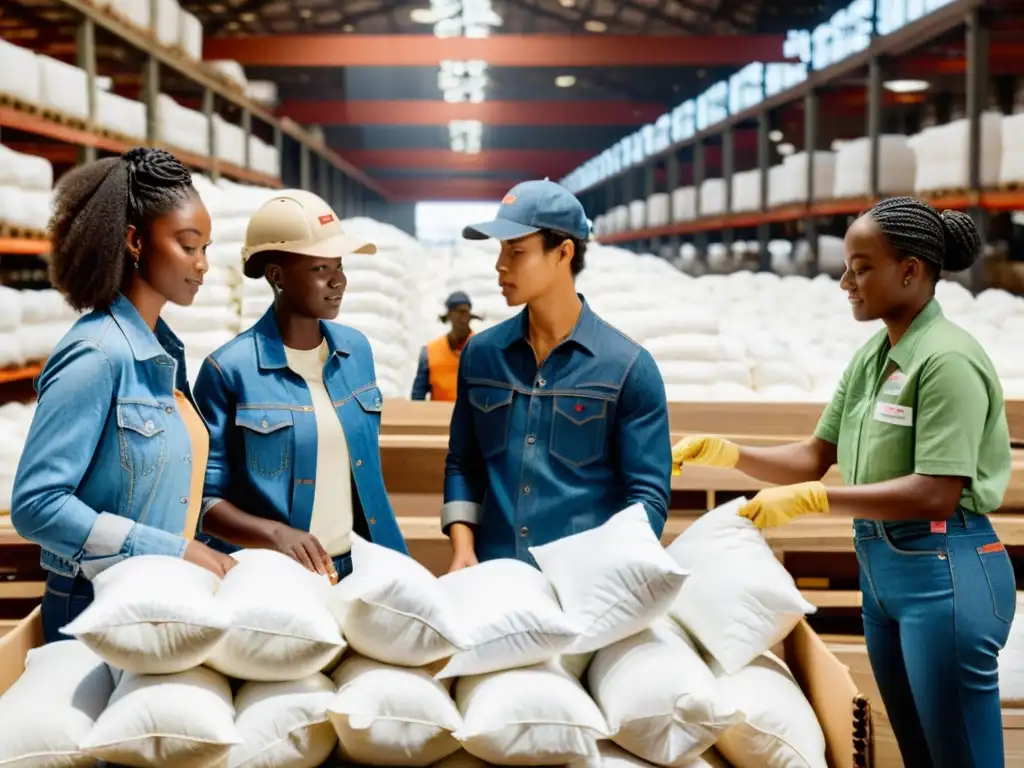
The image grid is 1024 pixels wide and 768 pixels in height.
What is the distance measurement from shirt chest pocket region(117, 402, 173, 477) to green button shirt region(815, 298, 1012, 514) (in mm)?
1370

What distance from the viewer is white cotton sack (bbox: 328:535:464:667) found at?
169 centimetres

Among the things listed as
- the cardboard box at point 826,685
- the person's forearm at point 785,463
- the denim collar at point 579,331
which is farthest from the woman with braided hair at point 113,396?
the person's forearm at point 785,463

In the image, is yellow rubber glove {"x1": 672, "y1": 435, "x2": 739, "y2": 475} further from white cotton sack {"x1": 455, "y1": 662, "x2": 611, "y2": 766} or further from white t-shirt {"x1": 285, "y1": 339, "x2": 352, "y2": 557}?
white cotton sack {"x1": 455, "y1": 662, "x2": 611, "y2": 766}

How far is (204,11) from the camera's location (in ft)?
32.5

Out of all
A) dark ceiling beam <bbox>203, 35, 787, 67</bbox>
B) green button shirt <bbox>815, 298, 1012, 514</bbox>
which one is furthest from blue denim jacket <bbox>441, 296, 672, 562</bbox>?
dark ceiling beam <bbox>203, 35, 787, 67</bbox>

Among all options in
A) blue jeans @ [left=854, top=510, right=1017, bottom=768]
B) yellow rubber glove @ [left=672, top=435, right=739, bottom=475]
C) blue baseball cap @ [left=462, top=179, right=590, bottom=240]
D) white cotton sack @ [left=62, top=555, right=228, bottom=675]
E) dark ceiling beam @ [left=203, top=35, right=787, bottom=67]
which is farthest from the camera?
dark ceiling beam @ [left=203, top=35, right=787, bottom=67]

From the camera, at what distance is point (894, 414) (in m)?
2.20

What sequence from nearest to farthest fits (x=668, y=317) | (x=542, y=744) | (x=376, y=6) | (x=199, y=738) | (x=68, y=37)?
(x=199, y=738), (x=542, y=744), (x=668, y=317), (x=68, y=37), (x=376, y=6)

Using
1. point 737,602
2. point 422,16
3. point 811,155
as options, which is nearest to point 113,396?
point 737,602

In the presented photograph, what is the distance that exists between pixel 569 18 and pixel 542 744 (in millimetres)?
8382

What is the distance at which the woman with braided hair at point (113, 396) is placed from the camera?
5.79ft

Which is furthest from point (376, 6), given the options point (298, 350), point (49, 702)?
point (49, 702)

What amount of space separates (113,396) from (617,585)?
0.88m

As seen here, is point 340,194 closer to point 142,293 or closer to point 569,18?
point 569,18
